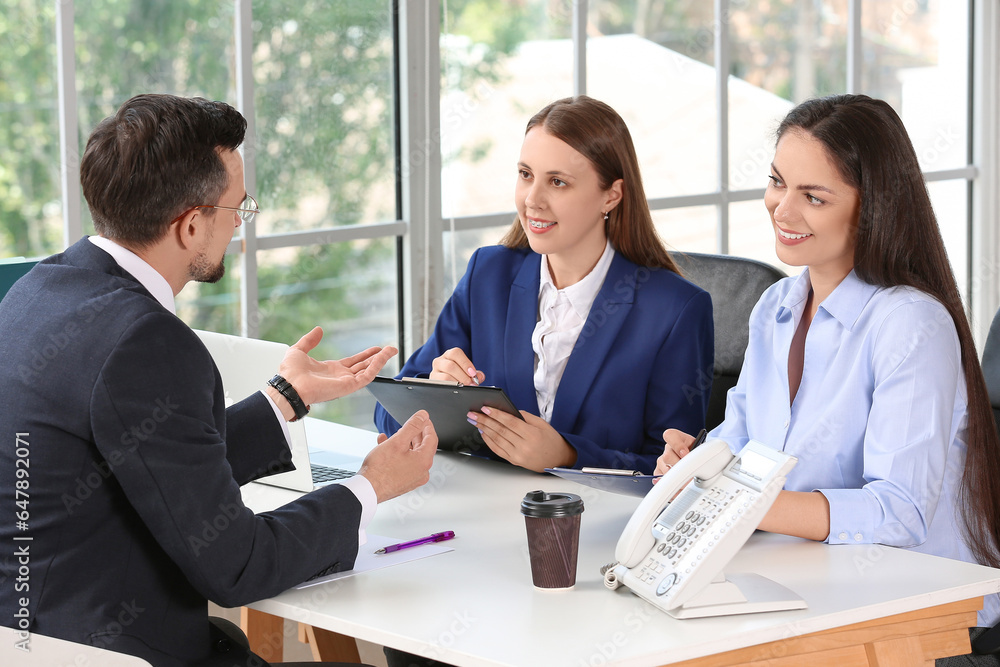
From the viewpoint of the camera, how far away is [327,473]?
204 cm

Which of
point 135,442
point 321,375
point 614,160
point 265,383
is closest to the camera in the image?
point 135,442

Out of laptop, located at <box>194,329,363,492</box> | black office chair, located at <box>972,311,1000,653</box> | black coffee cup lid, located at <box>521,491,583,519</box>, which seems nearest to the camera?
black coffee cup lid, located at <box>521,491,583,519</box>

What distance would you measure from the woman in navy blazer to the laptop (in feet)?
1.00

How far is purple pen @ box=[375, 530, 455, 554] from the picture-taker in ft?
5.24

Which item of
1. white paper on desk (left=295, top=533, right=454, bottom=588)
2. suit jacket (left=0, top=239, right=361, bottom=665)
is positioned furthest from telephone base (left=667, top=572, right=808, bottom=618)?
suit jacket (left=0, top=239, right=361, bottom=665)

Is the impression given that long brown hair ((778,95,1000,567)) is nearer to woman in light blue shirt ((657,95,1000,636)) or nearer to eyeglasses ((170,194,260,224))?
woman in light blue shirt ((657,95,1000,636))

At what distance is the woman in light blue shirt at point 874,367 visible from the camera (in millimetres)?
1611

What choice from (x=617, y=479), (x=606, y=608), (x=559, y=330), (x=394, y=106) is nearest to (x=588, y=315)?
(x=559, y=330)

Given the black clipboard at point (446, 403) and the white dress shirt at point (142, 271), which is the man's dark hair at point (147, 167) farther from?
the black clipboard at point (446, 403)

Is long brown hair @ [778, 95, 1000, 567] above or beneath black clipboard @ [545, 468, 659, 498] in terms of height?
above

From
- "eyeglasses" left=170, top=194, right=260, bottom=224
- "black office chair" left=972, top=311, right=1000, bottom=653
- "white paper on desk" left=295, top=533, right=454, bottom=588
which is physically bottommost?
"white paper on desk" left=295, top=533, right=454, bottom=588

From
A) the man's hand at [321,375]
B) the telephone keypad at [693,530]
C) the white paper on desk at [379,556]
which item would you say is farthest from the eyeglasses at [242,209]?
the telephone keypad at [693,530]

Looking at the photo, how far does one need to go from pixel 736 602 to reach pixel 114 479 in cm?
81

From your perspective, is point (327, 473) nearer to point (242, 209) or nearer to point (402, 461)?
point (402, 461)
